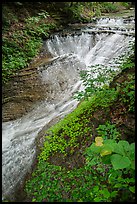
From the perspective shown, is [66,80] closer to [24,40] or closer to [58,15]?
[24,40]

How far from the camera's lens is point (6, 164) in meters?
5.10

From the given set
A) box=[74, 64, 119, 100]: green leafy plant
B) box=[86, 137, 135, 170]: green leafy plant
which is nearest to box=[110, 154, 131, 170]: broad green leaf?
box=[86, 137, 135, 170]: green leafy plant

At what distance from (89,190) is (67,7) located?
43.7 feet

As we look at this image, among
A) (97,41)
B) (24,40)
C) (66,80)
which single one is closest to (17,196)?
(66,80)

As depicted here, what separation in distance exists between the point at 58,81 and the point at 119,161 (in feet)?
23.0

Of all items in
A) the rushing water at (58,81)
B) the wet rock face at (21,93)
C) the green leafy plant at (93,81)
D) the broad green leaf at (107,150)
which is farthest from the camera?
the wet rock face at (21,93)

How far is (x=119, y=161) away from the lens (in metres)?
2.00

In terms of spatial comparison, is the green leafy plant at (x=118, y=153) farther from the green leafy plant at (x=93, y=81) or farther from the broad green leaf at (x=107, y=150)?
the green leafy plant at (x=93, y=81)

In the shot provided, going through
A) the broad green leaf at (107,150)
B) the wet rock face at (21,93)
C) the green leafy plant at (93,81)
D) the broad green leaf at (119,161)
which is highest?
the green leafy plant at (93,81)

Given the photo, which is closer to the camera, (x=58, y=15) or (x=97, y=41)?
(x=97, y=41)

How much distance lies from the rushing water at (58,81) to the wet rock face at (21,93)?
230 millimetres

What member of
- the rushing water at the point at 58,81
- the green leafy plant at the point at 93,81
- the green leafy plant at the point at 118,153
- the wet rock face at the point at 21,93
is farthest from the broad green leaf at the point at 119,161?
the wet rock face at the point at 21,93

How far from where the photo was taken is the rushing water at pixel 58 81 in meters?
5.19

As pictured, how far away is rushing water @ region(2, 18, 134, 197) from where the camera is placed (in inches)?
204
